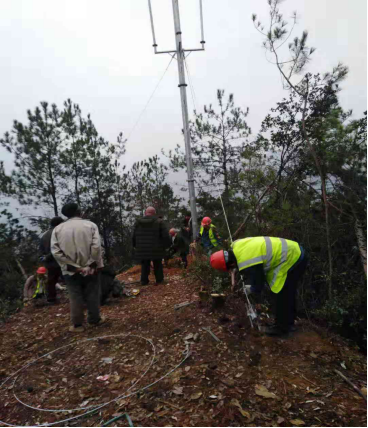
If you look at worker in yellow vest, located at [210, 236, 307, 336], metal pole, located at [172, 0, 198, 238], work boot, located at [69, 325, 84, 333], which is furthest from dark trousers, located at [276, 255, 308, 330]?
metal pole, located at [172, 0, 198, 238]

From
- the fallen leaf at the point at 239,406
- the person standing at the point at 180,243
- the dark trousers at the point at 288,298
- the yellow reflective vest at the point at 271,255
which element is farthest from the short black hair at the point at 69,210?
the person standing at the point at 180,243

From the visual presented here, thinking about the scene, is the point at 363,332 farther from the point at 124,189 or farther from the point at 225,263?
the point at 124,189

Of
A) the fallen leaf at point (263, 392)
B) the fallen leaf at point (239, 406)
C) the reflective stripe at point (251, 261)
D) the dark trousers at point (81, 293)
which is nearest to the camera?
the fallen leaf at point (239, 406)

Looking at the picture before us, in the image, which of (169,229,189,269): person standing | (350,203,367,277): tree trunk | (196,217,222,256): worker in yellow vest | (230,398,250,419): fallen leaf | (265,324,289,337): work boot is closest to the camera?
(230,398,250,419): fallen leaf

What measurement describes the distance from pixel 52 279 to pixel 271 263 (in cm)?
449

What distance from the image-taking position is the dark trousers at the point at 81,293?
4.47 metres

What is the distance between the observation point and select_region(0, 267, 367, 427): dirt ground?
8.97ft

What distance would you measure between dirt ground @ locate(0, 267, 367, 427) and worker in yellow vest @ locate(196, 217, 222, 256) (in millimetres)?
2260

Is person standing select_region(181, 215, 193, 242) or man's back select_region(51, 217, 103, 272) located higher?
man's back select_region(51, 217, 103, 272)

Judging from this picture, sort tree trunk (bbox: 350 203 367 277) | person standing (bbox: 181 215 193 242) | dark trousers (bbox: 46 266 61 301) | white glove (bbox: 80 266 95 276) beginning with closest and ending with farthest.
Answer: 1. white glove (bbox: 80 266 95 276)
2. tree trunk (bbox: 350 203 367 277)
3. dark trousers (bbox: 46 266 61 301)
4. person standing (bbox: 181 215 193 242)

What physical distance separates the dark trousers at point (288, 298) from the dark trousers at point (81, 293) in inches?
101

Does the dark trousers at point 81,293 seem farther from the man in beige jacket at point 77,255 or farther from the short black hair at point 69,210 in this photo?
the short black hair at point 69,210

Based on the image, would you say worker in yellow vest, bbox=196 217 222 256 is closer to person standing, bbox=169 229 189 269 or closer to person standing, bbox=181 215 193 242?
person standing, bbox=169 229 189 269

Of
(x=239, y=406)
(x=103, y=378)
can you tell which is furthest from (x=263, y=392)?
(x=103, y=378)
